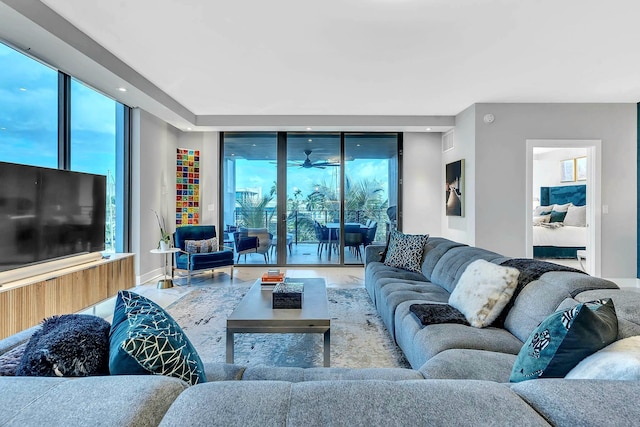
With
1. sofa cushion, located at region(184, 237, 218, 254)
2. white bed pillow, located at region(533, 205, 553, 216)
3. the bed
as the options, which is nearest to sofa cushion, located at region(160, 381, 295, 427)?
sofa cushion, located at region(184, 237, 218, 254)

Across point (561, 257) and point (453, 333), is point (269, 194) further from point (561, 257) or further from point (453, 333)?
point (561, 257)

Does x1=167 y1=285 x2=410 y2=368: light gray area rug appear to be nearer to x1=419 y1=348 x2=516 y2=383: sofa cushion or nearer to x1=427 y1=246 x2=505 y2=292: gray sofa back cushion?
x1=427 y1=246 x2=505 y2=292: gray sofa back cushion

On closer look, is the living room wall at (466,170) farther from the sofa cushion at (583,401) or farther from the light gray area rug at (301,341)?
the sofa cushion at (583,401)

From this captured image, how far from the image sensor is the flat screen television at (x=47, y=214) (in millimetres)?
2463

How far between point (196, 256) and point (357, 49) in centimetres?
349

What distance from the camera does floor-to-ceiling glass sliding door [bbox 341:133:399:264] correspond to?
6047 millimetres

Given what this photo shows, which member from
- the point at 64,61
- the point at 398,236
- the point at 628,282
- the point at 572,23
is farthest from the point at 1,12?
the point at 628,282

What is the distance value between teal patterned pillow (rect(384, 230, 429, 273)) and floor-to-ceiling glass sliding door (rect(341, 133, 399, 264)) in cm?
221

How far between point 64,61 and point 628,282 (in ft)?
24.5

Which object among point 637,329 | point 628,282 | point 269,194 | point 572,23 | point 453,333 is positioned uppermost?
point 572,23

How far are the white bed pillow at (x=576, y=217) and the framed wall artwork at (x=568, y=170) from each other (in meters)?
0.89

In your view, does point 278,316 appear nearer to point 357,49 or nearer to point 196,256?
point 357,49

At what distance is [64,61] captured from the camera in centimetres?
295

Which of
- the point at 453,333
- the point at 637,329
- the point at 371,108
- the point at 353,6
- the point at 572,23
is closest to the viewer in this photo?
the point at 637,329
